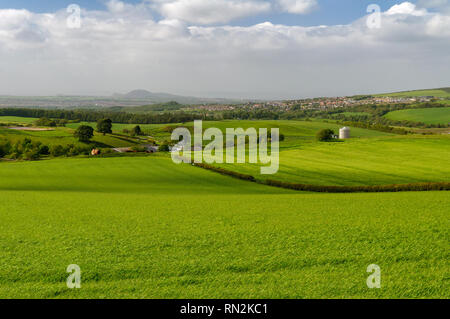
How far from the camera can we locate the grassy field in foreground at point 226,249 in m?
8.55

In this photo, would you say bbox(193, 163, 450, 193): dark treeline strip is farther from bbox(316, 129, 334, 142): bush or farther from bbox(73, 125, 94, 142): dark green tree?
bbox(73, 125, 94, 142): dark green tree

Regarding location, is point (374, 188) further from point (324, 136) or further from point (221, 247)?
point (324, 136)

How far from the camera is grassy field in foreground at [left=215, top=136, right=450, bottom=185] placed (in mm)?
40000

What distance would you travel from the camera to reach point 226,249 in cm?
1141

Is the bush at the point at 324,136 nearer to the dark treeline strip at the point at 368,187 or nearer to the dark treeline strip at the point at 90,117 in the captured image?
the dark treeline strip at the point at 368,187

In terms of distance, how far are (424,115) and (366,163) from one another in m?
139

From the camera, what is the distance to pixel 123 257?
1088 centimetres

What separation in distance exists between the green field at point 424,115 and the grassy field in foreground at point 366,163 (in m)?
92.2

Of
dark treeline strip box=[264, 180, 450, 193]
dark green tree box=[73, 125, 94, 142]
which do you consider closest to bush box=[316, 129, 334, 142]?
dark treeline strip box=[264, 180, 450, 193]

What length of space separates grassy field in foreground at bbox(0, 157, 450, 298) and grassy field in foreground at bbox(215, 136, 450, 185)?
854 inches

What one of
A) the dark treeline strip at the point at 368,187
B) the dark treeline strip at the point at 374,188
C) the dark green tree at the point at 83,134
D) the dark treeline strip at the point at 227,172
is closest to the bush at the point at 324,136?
the dark treeline strip at the point at 227,172
